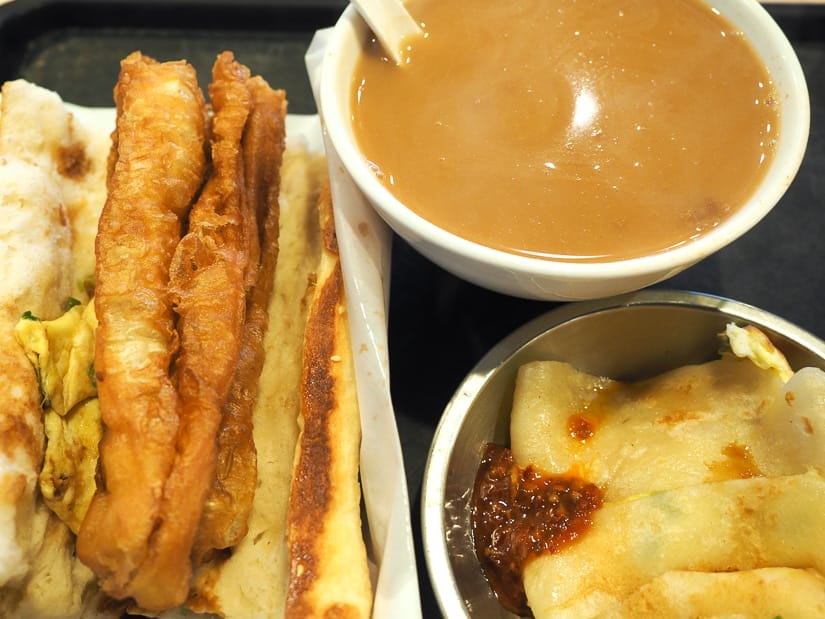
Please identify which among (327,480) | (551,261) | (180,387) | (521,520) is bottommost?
(521,520)

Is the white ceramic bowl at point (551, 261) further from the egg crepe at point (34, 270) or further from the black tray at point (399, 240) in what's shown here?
the egg crepe at point (34, 270)

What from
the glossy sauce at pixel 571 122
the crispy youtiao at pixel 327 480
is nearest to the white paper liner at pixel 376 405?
the crispy youtiao at pixel 327 480

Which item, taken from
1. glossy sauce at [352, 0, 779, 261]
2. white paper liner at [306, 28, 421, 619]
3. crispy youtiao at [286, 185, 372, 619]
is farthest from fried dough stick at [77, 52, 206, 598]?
glossy sauce at [352, 0, 779, 261]

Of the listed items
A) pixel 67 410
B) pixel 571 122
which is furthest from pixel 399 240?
pixel 67 410

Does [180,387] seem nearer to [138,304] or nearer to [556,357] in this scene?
[138,304]

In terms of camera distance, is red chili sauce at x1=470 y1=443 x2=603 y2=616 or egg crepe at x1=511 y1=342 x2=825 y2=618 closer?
egg crepe at x1=511 y1=342 x2=825 y2=618

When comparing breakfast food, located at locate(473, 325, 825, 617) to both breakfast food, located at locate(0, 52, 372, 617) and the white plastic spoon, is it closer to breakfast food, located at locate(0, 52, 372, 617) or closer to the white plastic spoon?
breakfast food, located at locate(0, 52, 372, 617)
